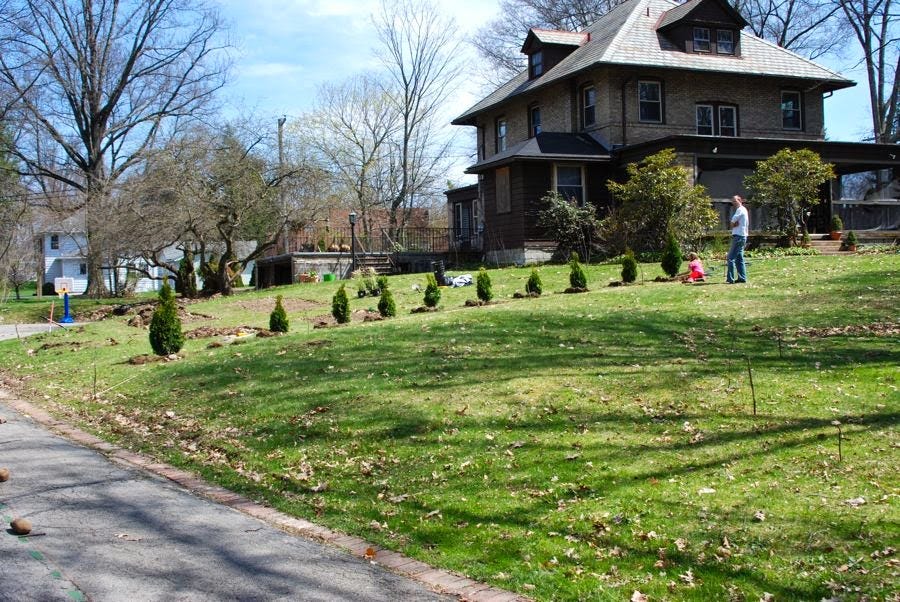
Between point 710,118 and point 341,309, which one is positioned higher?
point 710,118

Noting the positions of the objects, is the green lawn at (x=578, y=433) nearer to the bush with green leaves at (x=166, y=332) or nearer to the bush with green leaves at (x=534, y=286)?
the bush with green leaves at (x=166, y=332)

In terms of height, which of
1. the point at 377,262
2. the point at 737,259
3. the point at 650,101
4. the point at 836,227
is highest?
the point at 650,101

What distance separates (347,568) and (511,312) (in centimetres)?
934

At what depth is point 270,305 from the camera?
22.8 meters

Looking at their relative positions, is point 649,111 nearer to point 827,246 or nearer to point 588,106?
point 588,106

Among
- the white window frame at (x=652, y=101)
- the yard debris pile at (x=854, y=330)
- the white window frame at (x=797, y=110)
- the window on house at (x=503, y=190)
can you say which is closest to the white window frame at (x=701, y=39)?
the white window frame at (x=652, y=101)

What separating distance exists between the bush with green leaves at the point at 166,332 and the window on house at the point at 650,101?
20333 millimetres

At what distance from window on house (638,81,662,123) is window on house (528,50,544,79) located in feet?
16.5

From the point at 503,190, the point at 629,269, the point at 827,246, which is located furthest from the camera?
the point at 503,190

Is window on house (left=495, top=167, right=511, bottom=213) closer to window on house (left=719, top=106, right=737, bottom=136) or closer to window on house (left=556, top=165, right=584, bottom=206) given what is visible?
window on house (left=556, top=165, right=584, bottom=206)

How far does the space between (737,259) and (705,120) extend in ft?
50.7

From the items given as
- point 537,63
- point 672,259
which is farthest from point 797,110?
point 672,259

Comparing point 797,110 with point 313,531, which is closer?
point 313,531

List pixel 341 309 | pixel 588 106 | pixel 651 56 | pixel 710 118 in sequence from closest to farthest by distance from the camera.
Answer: pixel 341 309 → pixel 651 56 → pixel 588 106 → pixel 710 118
